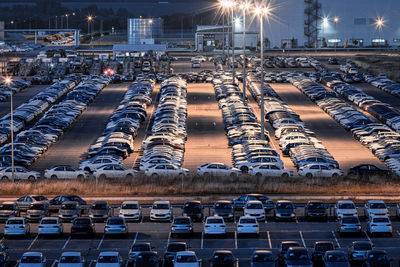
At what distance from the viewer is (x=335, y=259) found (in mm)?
32656

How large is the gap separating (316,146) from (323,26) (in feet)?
345

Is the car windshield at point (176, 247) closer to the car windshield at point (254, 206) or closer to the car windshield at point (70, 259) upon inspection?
the car windshield at point (70, 259)

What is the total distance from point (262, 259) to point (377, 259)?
169 inches

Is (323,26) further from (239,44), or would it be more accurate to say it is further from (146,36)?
(146,36)

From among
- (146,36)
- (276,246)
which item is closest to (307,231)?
(276,246)

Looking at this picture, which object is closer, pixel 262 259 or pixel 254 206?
pixel 262 259

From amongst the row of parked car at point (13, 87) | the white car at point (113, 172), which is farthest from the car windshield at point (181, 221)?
the row of parked car at point (13, 87)

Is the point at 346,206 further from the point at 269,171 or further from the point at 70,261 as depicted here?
the point at 70,261

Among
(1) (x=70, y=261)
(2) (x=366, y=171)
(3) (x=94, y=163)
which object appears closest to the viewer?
(1) (x=70, y=261)

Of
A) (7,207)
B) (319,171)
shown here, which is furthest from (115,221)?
(319,171)

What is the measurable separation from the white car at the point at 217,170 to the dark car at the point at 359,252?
19.8 metres

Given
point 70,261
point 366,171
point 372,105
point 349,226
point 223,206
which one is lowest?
point 70,261

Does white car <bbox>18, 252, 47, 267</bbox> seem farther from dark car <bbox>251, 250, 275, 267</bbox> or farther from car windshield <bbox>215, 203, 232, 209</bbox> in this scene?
car windshield <bbox>215, 203, 232, 209</bbox>

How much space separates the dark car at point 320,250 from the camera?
112ft
